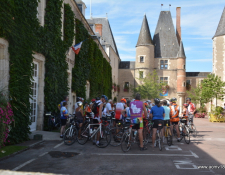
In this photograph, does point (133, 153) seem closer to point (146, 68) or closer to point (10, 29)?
point (10, 29)

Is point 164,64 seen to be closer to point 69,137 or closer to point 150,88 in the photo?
point 150,88

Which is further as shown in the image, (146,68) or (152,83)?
(146,68)

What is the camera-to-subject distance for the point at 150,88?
155 feet

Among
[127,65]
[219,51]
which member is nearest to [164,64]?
[127,65]

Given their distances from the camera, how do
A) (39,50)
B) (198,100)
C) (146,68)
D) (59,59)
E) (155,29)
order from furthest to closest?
(155,29), (146,68), (198,100), (59,59), (39,50)

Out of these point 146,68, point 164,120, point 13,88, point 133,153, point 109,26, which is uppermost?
point 109,26

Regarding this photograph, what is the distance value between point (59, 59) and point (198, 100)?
3340cm

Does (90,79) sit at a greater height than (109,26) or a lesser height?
lesser

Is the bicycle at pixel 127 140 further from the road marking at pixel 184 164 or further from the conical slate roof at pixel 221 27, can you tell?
the conical slate roof at pixel 221 27

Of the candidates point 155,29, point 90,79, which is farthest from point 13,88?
point 155,29

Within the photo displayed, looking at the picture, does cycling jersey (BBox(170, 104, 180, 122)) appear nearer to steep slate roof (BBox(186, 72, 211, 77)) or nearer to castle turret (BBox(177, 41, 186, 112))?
castle turret (BBox(177, 41, 186, 112))

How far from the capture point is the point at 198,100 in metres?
43.0

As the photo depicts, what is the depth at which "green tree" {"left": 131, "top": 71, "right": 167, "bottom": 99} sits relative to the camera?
154 ft

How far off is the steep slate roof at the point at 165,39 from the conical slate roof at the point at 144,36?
3.36 metres
